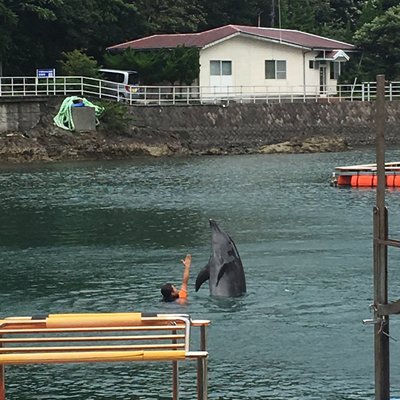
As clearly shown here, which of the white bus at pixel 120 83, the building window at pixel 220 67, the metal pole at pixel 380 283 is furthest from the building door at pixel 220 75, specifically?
the metal pole at pixel 380 283

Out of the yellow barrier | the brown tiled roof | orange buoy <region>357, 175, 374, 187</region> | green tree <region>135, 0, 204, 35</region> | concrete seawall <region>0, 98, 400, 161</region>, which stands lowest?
orange buoy <region>357, 175, 374, 187</region>

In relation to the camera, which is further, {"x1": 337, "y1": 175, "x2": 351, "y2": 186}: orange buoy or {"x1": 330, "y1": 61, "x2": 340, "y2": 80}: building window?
{"x1": 330, "y1": 61, "x2": 340, "y2": 80}: building window

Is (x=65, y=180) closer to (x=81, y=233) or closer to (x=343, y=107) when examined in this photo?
(x=81, y=233)

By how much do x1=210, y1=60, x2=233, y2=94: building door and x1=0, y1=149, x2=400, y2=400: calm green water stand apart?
1516cm

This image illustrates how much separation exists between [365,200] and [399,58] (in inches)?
1357

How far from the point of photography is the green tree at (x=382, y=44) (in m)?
69.8

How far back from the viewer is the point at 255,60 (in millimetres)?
65125

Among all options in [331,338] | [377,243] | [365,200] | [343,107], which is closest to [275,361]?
[331,338]

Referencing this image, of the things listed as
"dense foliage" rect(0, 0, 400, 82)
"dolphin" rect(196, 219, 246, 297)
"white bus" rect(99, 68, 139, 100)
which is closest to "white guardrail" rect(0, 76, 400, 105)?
"white bus" rect(99, 68, 139, 100)

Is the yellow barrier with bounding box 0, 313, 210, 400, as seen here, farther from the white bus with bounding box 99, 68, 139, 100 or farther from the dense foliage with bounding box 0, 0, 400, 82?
the dense foliage with bounding box 0, 0, 400, 82

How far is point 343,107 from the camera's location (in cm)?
6291

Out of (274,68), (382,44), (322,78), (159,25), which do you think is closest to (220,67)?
(274,68)

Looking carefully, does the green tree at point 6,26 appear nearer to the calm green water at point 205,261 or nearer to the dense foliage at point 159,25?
the dense foliage at point 159,25

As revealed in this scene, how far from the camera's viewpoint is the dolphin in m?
20.6
